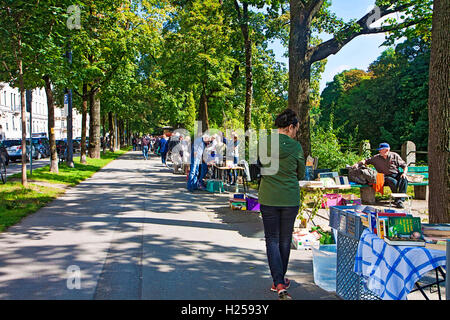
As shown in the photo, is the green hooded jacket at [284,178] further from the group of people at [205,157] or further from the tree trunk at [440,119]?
the group of people at [205,157]

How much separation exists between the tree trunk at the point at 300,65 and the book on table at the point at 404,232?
8529 millimetres

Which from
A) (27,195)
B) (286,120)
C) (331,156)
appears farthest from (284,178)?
(331,156)

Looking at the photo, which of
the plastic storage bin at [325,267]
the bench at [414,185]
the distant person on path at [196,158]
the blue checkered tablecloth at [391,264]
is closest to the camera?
the blue checkered tablecloth at [391,264]

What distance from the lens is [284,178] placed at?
4891mm

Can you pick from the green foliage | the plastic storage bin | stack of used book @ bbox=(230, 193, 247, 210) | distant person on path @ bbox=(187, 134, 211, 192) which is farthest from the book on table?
the green foliage

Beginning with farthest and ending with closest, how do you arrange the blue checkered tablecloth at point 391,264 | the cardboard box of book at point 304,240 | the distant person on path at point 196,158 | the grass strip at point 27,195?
1. the distant person on path at point 196,158
2. the grass strip at point 27,195
3. the cardboard box of book at point 304,240
4. the blue checkered tablecloth at point 391,264

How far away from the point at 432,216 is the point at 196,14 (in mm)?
24660

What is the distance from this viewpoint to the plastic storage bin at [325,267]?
5.37 meters

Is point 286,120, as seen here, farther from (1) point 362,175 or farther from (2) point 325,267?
(1) point 362,175

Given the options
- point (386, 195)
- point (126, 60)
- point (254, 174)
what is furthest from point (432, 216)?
point (126, 60)

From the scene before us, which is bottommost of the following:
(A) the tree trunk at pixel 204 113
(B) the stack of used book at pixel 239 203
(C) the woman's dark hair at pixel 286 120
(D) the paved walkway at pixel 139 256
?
(D) the paved walkway at pixel 139 256

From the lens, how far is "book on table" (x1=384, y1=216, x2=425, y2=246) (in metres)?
3.96

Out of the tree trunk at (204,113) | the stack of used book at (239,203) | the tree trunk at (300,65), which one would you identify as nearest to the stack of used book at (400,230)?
the stack of used book at (239,203)

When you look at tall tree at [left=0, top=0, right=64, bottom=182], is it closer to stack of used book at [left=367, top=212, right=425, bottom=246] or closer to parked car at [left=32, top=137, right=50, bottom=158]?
stack of used book at [left=367, top=212, right=425, bottom=246]
